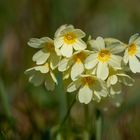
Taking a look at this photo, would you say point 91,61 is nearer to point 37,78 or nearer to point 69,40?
point 69,40

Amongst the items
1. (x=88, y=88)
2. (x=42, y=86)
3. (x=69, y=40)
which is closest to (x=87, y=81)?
(x=88, y=88)

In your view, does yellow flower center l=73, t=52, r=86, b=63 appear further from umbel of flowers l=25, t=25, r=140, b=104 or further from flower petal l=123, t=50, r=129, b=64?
flower petal l=123, t=50, r=129, b=64

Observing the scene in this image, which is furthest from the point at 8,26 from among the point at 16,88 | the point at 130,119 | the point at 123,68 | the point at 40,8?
the point at 123,68

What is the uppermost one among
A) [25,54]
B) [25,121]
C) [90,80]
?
[90,80]

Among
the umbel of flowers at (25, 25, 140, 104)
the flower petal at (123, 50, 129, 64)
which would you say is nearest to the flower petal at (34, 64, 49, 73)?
the umbel of flowers at (25, 25, 140, 104)

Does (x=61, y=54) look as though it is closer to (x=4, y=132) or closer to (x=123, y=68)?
(x=123, y=68)

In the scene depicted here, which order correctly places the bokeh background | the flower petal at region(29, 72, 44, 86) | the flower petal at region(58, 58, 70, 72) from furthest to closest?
the bokeh background
the flower petal at region(29, 72, 44, 86)
the flower petal at region(58, 58, 70, 72)
